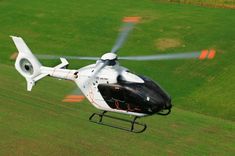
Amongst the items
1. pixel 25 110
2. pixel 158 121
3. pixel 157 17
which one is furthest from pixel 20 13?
pixel 158 121

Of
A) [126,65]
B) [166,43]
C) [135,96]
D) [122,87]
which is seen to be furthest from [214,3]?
[135,96]

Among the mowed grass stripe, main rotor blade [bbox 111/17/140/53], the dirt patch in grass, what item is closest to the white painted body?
main rotor blade [bbox 111/17/140/53]

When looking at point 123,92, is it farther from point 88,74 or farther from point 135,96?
point 88,74

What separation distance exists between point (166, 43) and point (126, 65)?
828cm

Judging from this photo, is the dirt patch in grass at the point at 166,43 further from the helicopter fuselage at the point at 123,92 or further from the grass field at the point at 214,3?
the helicopter fuselage at the point at 123,92

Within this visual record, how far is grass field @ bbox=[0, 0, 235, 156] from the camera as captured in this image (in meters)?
33.6

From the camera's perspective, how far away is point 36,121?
3638 centimetres

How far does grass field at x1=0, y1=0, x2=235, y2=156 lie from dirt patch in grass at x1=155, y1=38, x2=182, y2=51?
12cm

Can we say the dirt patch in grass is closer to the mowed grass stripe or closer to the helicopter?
the mowed grass stripe

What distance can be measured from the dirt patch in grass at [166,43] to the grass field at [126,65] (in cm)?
12

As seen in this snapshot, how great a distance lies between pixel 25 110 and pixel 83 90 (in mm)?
13045

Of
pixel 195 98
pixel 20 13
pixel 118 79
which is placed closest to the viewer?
pixel 118 79

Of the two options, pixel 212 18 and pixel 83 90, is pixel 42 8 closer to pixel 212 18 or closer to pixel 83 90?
pixel 212 18

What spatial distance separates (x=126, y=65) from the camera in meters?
50.4
